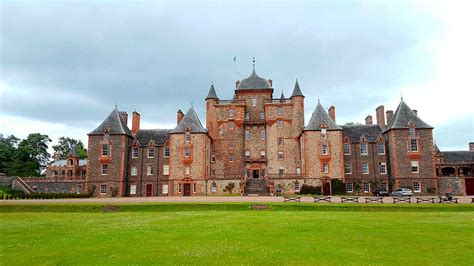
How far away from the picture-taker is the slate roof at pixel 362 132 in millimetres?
53000

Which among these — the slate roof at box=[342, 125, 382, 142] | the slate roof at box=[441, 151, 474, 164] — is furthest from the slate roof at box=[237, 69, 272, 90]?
the slate roof at box=[441, 151, 474, 164]

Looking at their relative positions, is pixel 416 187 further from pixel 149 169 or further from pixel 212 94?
pixel 149 169

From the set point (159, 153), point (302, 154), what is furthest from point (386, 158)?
point (159, 153)

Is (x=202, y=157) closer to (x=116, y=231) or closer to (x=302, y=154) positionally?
(x=302, y=154)

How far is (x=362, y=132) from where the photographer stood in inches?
2130

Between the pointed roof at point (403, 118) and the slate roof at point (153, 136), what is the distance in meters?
32.4

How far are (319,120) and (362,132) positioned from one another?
753 cm

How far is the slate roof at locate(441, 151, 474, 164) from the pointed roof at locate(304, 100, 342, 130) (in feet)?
79.4

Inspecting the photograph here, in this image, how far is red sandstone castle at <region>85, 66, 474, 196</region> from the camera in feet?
161

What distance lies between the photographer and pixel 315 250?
12234 mm

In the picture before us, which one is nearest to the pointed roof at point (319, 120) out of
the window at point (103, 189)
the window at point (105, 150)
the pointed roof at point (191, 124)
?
the pointed roof at point (191, 124)

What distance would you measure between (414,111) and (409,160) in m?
9.93

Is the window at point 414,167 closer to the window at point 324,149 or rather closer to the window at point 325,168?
the window at point 325,168

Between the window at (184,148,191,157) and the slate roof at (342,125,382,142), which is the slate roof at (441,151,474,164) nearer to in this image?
the slate roof at (342,125,382,142)
